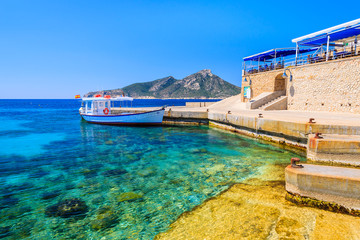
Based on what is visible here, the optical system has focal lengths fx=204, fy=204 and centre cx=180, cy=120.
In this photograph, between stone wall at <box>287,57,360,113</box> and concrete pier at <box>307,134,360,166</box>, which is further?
stone wall at <box>287,57,360,113</box>

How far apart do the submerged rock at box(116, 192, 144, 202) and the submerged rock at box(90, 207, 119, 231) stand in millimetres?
583

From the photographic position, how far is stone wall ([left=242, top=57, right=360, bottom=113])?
14.8 m

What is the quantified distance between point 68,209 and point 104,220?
1228 millimetres

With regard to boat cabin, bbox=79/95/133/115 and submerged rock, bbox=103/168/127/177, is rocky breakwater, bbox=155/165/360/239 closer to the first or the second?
submerged rock, bbox=103/168/127/177

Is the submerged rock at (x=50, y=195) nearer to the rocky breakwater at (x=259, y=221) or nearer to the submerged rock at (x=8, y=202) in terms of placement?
the submerged rock at (x=8, y=202)

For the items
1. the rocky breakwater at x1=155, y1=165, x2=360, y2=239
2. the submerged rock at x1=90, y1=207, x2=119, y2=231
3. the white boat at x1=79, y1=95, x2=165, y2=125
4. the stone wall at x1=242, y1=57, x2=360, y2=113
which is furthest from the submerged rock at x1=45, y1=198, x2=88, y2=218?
the stone wall at x1=242, y1=57, x2=360, y2=113

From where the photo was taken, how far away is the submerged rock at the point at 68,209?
500cm

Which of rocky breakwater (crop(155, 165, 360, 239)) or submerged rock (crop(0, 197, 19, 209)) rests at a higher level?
rocky breakwater (crop(155, 165, 360, 239))

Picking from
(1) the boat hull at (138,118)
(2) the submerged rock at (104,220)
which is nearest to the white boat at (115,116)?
(1) the boat hull at (138,118)

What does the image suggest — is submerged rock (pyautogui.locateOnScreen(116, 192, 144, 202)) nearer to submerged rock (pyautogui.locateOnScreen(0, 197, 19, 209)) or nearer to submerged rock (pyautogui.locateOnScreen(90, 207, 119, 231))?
submerged rock (pyautogui.locateOnScreen(90, 207, 119, 231))

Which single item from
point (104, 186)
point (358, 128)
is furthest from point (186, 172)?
point (358, 128)

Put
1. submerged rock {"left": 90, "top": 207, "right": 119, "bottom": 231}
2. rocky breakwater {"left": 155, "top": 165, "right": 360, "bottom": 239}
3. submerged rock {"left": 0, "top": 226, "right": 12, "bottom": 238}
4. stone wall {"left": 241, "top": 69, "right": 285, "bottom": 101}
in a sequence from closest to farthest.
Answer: rocky breakwater {"left": 155, "top": 165, "right": 360, "bottom": 239}
submerged rock {"left": 0, "top": 226, "right": 12, "bottom": 238}
submerged rock {"left": 90, "top": 207, "right": 119, "bottom": 231}
stone wall {"left": 241, "top": 69, "right": 285, "bottom": 101}

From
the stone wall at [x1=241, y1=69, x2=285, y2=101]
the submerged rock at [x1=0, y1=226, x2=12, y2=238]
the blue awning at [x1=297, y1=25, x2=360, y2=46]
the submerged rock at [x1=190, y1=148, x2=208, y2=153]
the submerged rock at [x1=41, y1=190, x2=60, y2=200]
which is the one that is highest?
the blue awning at [x1=297, y1=25, x2=360, y2=46]

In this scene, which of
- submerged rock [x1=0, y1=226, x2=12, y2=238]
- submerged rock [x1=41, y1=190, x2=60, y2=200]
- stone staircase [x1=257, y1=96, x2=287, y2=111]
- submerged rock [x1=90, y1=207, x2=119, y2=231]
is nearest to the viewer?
submerged rock [x1=0, y1=226, x2=12, y2=238]
